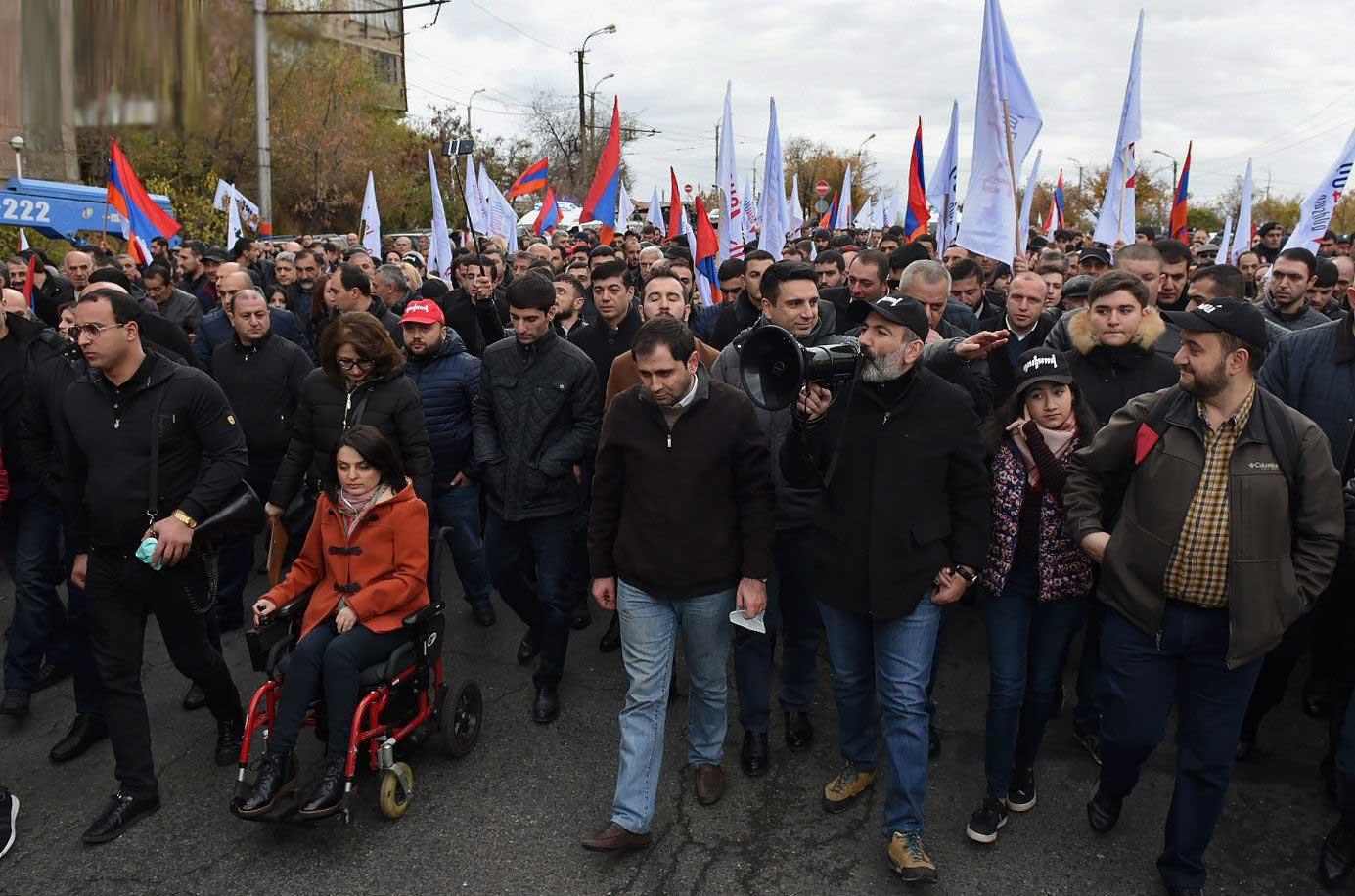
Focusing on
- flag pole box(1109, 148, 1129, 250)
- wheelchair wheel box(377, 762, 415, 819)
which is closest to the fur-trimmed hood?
wheelchair wheel box(377, 762, 415, 819)

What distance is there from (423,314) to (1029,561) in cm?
325

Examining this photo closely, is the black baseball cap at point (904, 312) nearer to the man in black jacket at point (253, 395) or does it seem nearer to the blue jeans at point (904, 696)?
the blue jeans at point (904, 696)

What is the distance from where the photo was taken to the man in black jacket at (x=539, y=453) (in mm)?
4629

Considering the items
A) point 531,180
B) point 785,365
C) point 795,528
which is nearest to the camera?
point 785,365

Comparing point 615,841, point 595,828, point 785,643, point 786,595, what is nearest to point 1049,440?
point 786,595

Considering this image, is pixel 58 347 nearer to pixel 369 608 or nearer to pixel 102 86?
pixel 102 86

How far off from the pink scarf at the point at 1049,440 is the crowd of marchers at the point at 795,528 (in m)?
0.01

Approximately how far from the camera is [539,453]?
15.3 feet

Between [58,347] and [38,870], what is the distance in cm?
234

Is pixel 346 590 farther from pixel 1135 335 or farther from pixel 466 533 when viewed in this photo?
pixel 1135 335

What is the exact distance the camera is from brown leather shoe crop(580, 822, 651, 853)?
3.45 meters

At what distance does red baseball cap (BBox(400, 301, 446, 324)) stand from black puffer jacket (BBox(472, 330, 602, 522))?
46 centimetres

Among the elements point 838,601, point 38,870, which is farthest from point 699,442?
point 38,870

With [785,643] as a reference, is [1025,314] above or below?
above
